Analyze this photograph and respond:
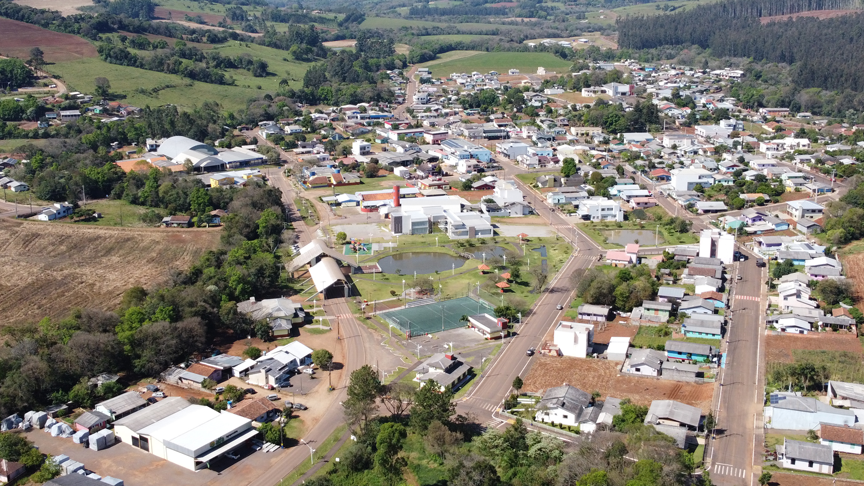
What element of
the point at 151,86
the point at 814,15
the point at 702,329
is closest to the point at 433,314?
the point at 702,329

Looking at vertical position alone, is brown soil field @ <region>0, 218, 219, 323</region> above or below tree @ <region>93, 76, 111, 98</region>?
below

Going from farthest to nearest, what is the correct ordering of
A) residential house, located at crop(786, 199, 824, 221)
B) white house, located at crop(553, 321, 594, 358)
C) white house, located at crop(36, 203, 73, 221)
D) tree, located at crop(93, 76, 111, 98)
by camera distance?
tree, located at crop(93, 76, 111, 98)
residential house, located at crop(786, 199, 824, 221)
white house, located at crop(36, 203, 73, 221)
white house, located at crop(553, 321, 594, 358)

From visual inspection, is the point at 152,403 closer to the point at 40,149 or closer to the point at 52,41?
the point at 40,149

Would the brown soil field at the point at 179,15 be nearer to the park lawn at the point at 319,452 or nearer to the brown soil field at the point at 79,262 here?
the brown soil field at the point at 79,262

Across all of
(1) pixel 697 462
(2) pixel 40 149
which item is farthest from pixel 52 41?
(1) pixel 697 462

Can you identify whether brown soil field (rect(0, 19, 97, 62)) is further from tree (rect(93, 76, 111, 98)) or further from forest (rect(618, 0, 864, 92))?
forest (rect(618, 0, 864, 92))

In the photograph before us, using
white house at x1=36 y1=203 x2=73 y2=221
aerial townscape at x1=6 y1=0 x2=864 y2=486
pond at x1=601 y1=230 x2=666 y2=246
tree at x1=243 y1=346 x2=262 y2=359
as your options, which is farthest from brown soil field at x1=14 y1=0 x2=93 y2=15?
tree at x1=243 y1=346 x2=262 y2=359
